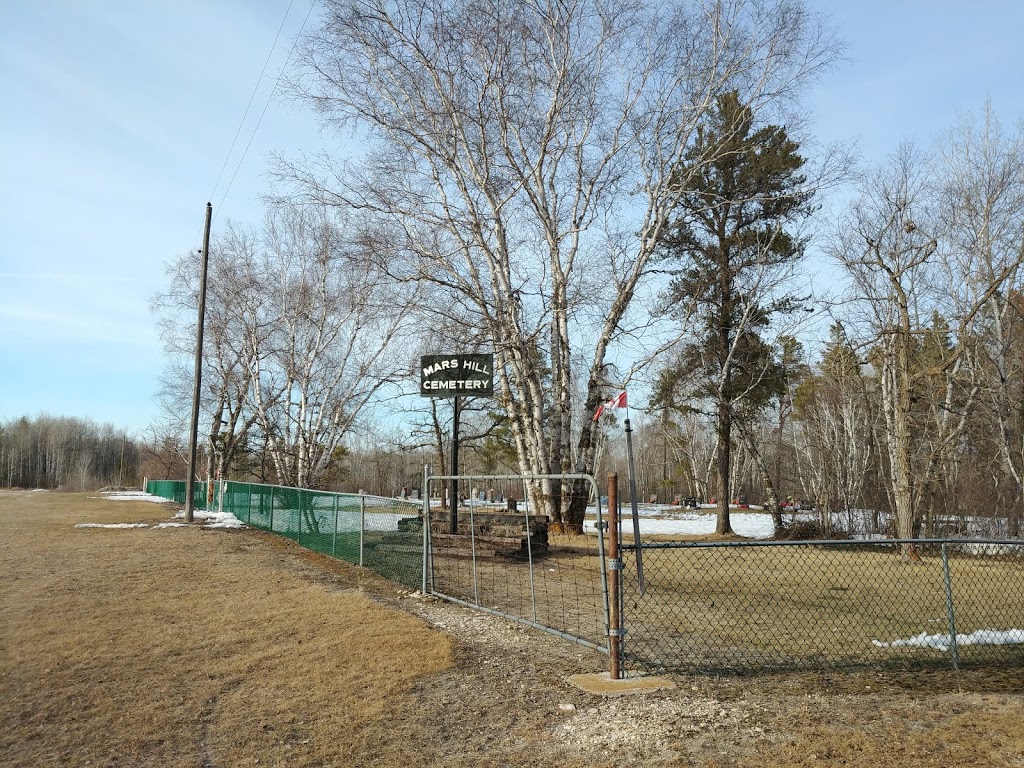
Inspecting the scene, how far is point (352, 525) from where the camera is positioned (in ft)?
37.4

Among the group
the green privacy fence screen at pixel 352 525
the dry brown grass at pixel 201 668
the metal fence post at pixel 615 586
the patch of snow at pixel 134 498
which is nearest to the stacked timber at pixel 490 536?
the green privacy fence screen at pixel 352 525

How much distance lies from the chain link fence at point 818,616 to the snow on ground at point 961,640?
0.05 ft

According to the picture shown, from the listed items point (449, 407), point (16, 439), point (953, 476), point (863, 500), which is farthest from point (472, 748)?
point (16, 439)

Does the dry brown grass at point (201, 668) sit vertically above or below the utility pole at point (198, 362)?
below

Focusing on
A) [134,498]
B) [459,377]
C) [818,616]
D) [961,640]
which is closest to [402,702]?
[961,640]

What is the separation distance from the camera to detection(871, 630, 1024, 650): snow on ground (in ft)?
20.3

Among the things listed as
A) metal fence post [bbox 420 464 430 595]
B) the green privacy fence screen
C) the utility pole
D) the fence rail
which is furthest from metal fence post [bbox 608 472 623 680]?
the utility pole

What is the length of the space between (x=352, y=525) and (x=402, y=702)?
688 cm

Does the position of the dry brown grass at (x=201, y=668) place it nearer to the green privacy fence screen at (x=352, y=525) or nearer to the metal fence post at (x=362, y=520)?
the green privacy fence screen at (x=352, y=525)

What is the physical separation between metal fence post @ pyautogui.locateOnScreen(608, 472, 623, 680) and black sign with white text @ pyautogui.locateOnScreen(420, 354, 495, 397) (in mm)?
8542

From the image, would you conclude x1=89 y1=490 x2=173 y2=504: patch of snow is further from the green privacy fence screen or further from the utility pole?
the green privacy fence screen

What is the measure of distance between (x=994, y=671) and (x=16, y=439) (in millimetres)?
112690

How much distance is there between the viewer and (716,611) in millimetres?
8039

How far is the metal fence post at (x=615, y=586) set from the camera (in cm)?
468
